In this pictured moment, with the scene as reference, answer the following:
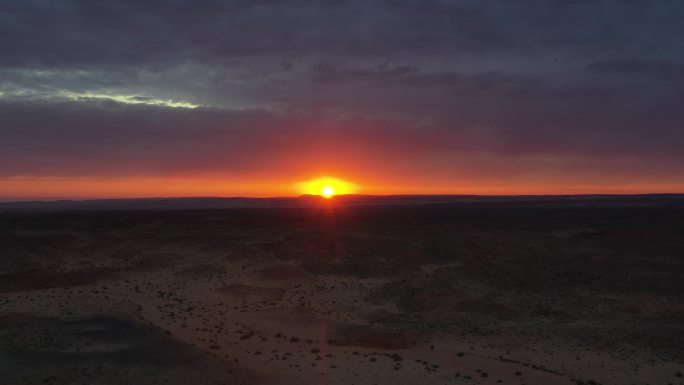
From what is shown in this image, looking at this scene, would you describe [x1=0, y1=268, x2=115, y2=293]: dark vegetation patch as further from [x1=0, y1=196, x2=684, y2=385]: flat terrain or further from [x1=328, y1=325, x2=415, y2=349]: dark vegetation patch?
[x1=328, y1=325, x2=415, y2=349]: dark vegetation patch

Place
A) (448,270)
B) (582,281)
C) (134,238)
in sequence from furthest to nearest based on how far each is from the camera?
1. (134,238)
2. (448,270)
3. (582,281)

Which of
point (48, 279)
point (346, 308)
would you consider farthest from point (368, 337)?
point (48, 279)

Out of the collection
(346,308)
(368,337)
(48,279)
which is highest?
(48,279)

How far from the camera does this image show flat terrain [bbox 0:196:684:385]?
24.7 m

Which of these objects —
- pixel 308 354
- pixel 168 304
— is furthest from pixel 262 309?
pixel 308 354

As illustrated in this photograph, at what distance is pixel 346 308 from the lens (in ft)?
123

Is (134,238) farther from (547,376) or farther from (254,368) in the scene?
(547,376)

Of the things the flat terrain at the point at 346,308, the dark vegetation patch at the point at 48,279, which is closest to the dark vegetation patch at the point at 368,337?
the flat terrain at the point at 346,308

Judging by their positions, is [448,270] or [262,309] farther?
[448,270]

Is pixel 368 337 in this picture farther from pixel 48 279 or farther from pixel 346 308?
pixel 48 279

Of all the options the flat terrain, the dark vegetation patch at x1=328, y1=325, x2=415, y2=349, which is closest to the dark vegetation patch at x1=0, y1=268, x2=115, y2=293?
the flat terrain

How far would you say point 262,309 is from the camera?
3691 cm

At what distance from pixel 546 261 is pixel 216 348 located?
3460cm

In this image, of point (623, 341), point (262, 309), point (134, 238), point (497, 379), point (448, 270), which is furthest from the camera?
point (134, 238)
